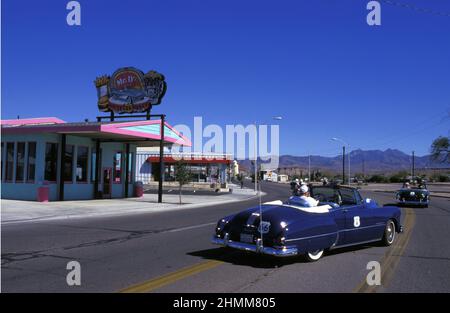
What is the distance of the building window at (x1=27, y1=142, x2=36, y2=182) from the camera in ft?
84.4

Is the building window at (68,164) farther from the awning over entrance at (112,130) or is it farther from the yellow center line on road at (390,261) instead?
the yellow center line on road at (390,261)

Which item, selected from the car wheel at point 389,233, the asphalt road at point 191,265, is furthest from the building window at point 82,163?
the car wheel at point 389,233

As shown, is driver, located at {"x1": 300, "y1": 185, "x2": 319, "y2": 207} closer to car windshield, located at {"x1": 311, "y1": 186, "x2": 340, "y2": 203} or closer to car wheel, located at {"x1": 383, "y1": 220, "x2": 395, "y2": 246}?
car windshield, located at {"x1": 311, "y1": 186, "x2": 340, "y2": 203}

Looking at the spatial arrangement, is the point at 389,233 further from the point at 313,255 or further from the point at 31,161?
the point at 31,161

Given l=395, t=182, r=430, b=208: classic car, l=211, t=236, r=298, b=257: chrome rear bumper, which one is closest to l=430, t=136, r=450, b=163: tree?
l=395, t=182, r=430, b=208: classic car

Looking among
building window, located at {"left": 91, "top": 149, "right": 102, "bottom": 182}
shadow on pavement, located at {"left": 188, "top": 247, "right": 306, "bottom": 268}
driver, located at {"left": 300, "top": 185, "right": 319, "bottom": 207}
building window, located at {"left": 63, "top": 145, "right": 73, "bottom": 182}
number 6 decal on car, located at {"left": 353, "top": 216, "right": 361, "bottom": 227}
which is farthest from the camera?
building window, located at {"left": 91, "top": 149, "right": 102, "bottom": 182}

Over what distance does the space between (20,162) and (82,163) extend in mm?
3422

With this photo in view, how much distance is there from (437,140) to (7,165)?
3189 inches

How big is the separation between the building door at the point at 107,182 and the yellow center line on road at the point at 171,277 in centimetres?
2258

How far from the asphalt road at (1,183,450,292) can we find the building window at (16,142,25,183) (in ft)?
45.0

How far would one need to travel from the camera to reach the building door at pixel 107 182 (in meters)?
30.3

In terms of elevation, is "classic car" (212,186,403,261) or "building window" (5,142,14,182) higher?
"building window" (5,142,14,182)
